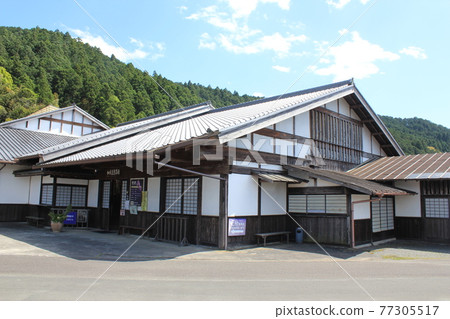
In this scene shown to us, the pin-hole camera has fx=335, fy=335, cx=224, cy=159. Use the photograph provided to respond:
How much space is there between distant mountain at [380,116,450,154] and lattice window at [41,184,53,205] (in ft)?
121

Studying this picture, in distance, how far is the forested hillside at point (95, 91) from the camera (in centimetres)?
4025

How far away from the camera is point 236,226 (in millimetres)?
10641

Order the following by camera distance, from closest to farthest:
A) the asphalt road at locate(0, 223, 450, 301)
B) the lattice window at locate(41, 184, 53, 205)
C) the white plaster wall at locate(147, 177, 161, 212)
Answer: the asphalt road at locate(0, 223, 450, 301)
the white plaster wall at locate(147, 177, 161, 212)
the lattice window at locate(41, 184, 53, 205)

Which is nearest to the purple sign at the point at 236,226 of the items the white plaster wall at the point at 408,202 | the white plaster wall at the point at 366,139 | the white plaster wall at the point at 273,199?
the white plaster wall at the point at 273,199

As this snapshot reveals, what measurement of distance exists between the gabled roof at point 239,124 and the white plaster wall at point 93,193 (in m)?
1.67

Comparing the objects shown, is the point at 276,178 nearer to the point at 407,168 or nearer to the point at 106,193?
the point at 407,168

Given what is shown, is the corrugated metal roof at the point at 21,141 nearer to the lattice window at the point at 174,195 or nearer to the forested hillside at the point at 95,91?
the lattice window at the point at 174,195

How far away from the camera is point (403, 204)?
47.5 feet

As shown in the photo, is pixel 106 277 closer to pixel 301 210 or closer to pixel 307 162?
pixel 301 210

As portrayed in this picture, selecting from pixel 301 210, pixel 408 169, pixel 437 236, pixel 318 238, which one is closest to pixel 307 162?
pixel 301 210

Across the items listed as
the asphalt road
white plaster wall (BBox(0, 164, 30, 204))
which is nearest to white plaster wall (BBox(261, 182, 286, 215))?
the asphalt road

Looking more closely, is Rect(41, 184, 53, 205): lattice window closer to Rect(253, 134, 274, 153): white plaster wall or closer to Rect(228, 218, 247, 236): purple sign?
Rect(228, 218, 247, 236): purple sign

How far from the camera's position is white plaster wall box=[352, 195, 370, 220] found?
38.6 ft

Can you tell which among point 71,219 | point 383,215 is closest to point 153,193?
point 71,219
